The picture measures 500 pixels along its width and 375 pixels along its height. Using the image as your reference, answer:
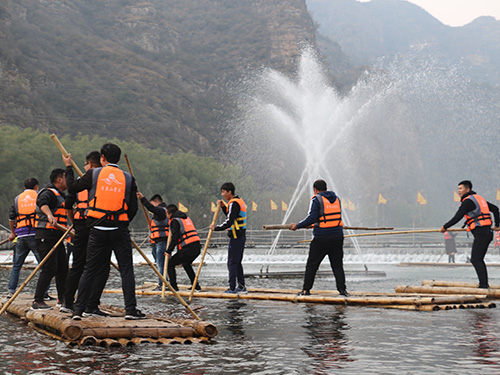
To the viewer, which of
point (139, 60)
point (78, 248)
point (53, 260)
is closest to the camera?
point (78, 248)

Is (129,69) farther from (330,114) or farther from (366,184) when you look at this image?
(330,114)

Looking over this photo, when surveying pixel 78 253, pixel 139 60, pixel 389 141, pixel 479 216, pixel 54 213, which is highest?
pixel 139 60

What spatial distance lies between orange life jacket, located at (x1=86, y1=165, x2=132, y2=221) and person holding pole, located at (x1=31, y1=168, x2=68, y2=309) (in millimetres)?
1763

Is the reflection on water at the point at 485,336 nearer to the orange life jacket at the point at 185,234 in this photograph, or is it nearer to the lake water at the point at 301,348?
the lake water at the point at 301,348

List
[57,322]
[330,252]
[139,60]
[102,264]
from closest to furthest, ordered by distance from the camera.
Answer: [57,322], [102,264], [330,252], [139,60]

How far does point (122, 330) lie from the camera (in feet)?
24.2

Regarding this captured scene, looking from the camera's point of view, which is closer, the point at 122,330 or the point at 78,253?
the point at 122,330

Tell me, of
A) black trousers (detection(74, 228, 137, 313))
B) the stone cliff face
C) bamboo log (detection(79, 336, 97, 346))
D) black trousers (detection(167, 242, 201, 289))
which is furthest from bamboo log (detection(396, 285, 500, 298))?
the stone cliff face

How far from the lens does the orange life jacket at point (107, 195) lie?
7.95 metres

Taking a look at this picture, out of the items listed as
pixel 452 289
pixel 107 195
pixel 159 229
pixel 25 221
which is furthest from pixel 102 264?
pixel 452 289

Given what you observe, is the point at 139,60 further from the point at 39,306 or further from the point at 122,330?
the point at 122,330

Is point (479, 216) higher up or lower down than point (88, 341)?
higher up

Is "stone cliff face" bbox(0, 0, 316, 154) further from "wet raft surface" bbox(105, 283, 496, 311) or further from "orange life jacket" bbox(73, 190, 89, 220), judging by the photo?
"orange life jacket" bbox(73, 190, 89, 220)

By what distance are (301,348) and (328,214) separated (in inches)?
186
